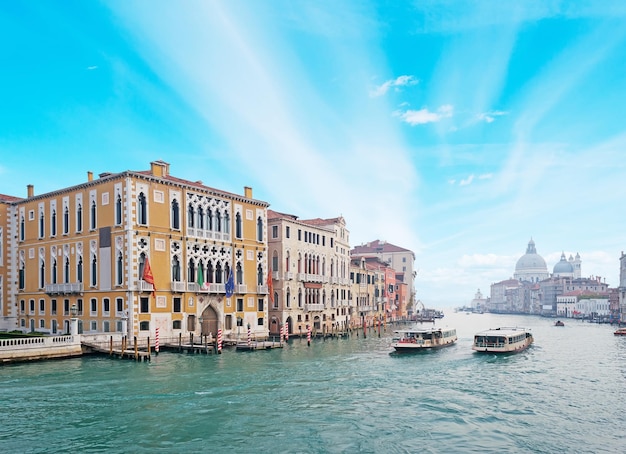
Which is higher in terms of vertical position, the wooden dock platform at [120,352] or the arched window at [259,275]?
the arched window at [259,275]

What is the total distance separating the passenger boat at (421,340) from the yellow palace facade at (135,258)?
11.4 m

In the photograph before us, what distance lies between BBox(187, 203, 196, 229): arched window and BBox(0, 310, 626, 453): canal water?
9.94 metres

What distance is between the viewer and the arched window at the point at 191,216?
41.5 meters

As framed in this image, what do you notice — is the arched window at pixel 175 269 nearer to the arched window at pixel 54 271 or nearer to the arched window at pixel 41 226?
the arched window at pixel 54 271

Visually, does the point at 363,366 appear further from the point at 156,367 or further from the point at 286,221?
the point at 286,221

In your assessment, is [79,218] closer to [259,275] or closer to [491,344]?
[259,275]

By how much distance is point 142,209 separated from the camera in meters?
38.6

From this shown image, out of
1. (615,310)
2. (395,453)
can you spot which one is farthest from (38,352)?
(615,310)

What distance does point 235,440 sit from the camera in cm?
1750

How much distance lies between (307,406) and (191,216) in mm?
22732

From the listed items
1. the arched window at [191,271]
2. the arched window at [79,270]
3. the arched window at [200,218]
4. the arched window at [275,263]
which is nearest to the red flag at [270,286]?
the arched window at [275,263]

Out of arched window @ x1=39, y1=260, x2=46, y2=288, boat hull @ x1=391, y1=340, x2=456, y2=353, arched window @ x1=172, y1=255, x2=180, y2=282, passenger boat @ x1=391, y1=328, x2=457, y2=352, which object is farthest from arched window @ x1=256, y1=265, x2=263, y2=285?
arched window @ x1=39, y1=260, x2=46, y2=288

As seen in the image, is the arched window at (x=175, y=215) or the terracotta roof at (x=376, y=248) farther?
the terracotta roof at (x=376, y=248)

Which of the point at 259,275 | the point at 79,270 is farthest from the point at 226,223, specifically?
the point at 79,270
